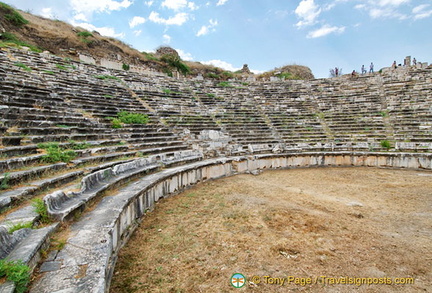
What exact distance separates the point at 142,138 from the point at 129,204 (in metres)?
5.45

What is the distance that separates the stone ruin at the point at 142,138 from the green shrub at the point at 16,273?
0.08 metres

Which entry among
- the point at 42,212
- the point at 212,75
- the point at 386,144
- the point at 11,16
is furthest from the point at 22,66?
the point at 212,75

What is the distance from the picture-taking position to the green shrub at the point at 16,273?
182 centimetres

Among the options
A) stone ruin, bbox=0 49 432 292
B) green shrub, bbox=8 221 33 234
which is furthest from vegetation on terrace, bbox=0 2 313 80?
green shrub, bbox=8 221 33 234

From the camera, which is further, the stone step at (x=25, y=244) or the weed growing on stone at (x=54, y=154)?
the weed growing on stone at (x=54, y=154)

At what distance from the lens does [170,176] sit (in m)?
6.54

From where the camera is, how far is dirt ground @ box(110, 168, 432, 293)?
3.03 metres

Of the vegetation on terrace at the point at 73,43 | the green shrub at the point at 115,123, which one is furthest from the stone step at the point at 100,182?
the vegetation on terrace at the point at 73,43

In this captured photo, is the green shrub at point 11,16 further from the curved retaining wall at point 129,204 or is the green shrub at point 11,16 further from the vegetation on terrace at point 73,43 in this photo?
the curved retaining wall at point 129,204

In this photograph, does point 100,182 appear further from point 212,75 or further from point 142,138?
point 212,75

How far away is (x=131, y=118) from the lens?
405 inches

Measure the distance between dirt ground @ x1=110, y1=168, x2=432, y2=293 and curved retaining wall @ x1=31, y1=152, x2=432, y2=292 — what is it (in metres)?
0.37

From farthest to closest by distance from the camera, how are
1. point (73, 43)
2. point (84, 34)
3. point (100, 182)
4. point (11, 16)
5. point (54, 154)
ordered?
point (84, 34)
point (73, 43)
point (11, 16)
point (54, 154)
point (100, 182)

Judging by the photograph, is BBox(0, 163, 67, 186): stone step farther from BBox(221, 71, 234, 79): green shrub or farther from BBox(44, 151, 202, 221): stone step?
BBox(221, 71, 234, 79): green shrub
